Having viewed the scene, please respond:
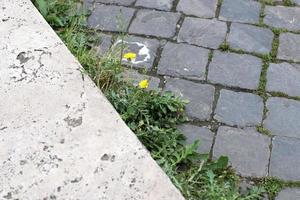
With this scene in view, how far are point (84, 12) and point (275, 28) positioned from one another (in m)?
1.29

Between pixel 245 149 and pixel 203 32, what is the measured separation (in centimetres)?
102

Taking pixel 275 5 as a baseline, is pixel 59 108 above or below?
below

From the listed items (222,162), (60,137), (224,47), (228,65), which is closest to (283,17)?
(224,47)

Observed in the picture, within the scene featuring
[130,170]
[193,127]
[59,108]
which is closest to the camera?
[130,170]

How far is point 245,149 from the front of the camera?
2988 mm

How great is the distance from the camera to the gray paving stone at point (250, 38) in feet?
11.8

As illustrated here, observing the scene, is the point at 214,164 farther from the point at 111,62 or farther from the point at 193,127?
the point at 111,62

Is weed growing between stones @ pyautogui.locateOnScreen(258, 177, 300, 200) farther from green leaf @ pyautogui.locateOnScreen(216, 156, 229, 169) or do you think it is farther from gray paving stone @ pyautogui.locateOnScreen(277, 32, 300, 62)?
gray paving stone @ pyautogui.locateOnScreen(277, 32, 300, 62)

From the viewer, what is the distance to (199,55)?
139 inches

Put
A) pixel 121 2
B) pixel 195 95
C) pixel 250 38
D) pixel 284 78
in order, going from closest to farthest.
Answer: pixel 195 95, pixel 284 78, pixel 250 38, pixel 121 2

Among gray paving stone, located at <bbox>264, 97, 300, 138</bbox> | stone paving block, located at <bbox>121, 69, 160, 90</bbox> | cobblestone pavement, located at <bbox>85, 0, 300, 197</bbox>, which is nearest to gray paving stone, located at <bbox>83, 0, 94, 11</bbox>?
cobblestone pavement, located at <bbox>85, 0, 300, 197</bbox>

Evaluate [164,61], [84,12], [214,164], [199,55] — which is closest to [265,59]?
[199,55]

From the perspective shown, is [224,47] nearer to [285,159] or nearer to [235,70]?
[235,70]

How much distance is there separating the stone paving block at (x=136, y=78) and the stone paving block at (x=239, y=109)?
39 centimetres
